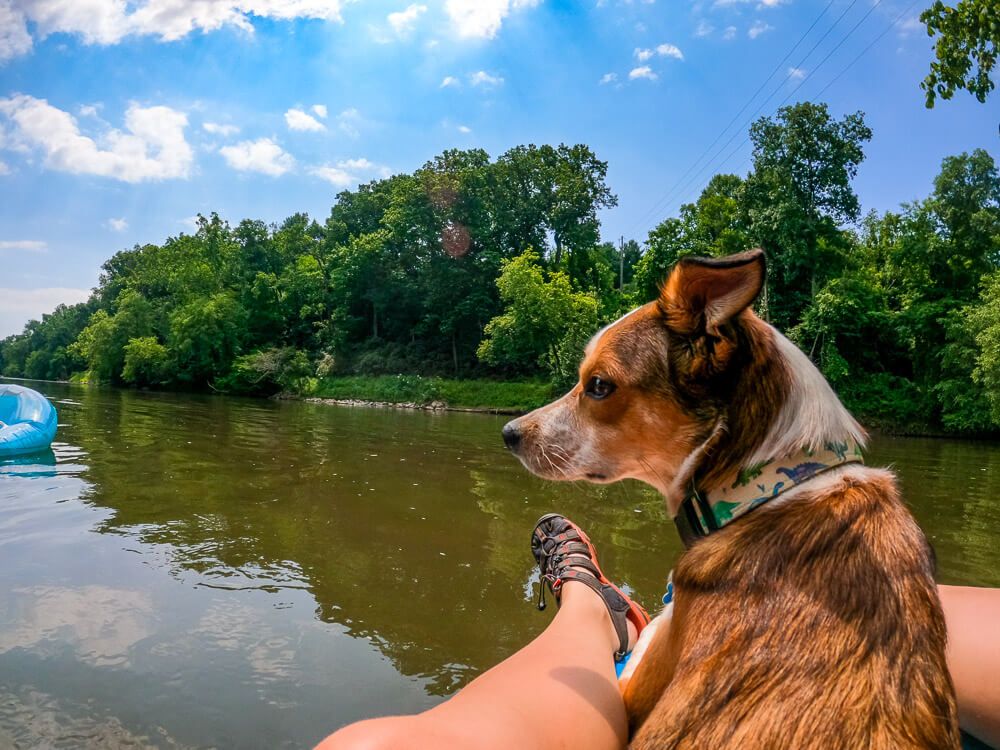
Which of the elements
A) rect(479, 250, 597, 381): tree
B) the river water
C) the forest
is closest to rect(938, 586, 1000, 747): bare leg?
the river water

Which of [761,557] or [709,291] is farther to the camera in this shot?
[709,291]

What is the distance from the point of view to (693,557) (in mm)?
1531

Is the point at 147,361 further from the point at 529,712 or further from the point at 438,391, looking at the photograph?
the point at 529,712

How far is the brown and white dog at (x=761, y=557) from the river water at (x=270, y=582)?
6.90 feet

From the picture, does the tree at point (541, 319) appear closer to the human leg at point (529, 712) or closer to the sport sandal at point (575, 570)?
the sport sandal at point (575, 570)

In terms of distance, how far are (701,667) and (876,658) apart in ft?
1.13

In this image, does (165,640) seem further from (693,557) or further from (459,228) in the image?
(459,228)

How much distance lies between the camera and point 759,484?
154 centimetres

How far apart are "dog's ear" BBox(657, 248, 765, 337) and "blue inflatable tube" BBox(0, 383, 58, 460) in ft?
38.4

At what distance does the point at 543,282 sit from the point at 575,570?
1417 inches

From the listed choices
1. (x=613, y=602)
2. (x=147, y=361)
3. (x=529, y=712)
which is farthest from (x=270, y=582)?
(x=147, y=361)

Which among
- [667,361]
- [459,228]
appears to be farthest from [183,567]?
[459,228]

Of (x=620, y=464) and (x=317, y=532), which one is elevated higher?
(x=620, y=464)

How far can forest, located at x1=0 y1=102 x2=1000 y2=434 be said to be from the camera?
32.5 metres
